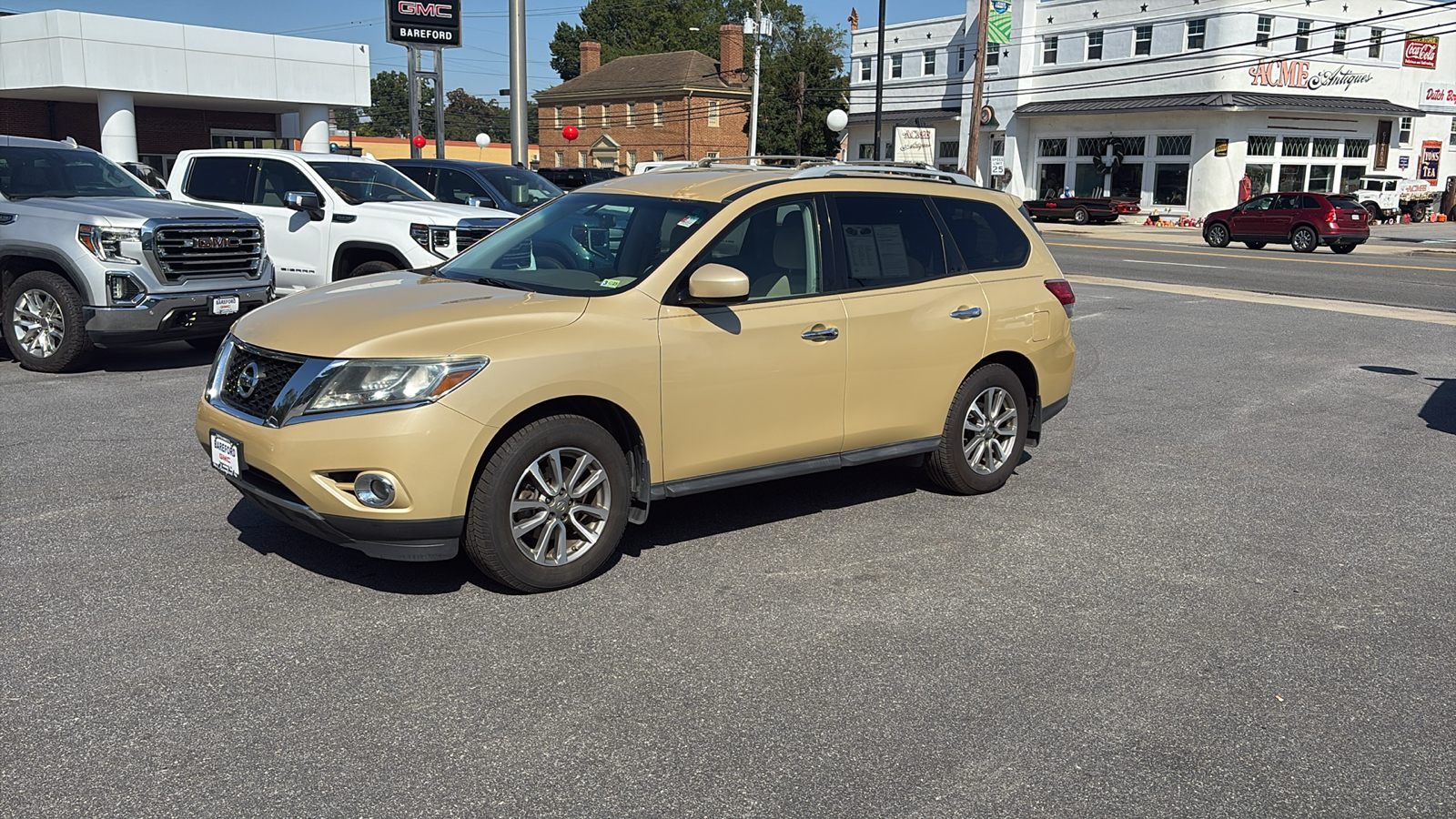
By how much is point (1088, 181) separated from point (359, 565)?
2054 inches

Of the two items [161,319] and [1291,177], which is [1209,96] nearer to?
[1291,177]

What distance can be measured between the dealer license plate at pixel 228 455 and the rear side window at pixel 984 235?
3862 millimetres

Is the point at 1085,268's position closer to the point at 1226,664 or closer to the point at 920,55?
the point at 1226,664

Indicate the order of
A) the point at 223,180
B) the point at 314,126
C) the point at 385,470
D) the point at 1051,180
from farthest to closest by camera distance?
the point at 1051,180 → the point at 314,126 → the point at 223,180 → the point at 385,470

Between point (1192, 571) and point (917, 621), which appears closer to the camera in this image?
point (917, 621)

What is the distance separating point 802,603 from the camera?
5094mm

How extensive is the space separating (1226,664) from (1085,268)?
2059cm

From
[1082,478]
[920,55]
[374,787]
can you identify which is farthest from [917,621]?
[920,55]

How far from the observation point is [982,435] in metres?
6.83

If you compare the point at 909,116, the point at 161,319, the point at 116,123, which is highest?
the point at 909,116

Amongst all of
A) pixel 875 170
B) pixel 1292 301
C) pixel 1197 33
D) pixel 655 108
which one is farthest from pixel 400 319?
pixel 655 108

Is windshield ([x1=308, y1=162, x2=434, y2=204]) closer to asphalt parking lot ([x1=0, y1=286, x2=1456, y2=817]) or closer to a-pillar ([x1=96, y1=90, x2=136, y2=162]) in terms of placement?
asphalt parking lot ([x1=0, y1=286, x2=1456, y2=817])

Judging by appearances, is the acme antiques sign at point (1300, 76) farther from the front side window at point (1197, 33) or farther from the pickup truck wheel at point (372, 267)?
the pickup truck wheel at point (372, 267)

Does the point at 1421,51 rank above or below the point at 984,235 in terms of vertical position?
above
